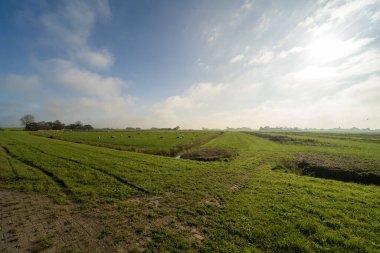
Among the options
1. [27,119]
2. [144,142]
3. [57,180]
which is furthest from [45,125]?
[57,180]

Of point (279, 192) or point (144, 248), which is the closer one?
point (144, 248)

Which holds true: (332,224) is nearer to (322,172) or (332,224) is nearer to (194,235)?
(194,235)

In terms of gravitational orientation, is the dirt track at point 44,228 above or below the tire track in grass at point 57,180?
below

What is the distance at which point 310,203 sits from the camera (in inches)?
416

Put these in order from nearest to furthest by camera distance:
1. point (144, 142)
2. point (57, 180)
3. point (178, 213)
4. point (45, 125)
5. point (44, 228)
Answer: point (44, 228), point (178, 213), point (57, 180), point (144, 142), point (45, 125)

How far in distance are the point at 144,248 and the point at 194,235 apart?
6.90 ft

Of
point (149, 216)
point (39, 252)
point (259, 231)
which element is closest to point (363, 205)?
point (259, 231)

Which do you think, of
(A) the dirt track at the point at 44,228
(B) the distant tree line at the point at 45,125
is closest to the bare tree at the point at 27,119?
(B) the distant tree line at the point at 45,125

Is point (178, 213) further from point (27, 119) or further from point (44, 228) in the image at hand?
point (27, 119)

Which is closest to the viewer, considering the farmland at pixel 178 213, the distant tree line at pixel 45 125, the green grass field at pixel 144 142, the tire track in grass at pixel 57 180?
the farmland at pixel 178 213

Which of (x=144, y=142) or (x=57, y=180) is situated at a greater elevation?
(x=144, y=142)

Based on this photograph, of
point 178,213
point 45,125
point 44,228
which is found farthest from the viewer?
point 45,125

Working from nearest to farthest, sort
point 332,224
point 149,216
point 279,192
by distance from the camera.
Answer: point 332,224
point 149,216
point 279,192

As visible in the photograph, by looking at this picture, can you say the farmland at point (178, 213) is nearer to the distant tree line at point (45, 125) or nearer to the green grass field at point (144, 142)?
the green grass field at point (144, 142)
